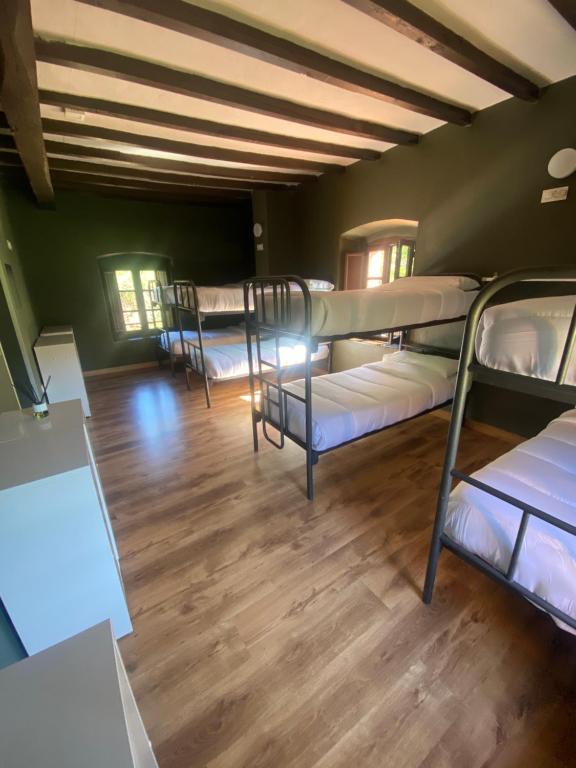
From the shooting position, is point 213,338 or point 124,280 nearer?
point 213,338

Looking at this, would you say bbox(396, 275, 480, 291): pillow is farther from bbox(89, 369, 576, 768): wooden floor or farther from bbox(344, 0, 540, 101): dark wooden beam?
bbox(89, 369, 576, 768): wooden floor

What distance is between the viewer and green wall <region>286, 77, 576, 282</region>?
6.75ft

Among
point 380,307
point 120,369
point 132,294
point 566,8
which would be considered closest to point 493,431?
point 380,307

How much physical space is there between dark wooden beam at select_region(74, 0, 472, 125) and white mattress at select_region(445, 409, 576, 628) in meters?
2.15

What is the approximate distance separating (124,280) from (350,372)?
4.01 meters

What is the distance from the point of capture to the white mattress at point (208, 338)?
4.07m

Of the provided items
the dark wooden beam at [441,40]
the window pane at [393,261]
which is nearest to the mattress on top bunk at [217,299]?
the window pane at [393,261]

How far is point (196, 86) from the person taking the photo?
1805 mm

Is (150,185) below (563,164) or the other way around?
the other way around

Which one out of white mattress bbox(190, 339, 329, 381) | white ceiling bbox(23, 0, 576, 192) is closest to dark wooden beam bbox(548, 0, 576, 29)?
white ceiling bbox(23, 0, 576, 192)

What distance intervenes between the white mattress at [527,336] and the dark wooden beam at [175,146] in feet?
9.45

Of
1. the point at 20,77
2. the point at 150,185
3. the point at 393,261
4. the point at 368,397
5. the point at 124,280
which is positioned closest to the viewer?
the point at 20,77

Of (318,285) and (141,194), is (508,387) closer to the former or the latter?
(318,285)

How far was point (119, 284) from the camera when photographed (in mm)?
4742
